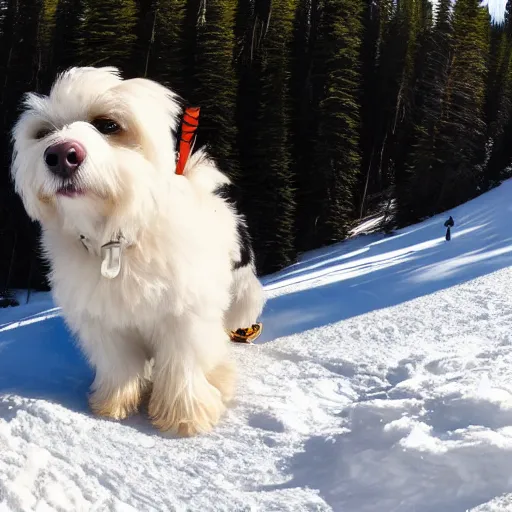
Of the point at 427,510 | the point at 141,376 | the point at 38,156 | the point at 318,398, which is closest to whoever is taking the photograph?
the point at 427,510

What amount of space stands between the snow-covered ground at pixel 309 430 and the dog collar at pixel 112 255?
657 millimetres

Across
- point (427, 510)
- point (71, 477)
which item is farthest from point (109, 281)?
point (427, 510)

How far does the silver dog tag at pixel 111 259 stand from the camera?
2.45m

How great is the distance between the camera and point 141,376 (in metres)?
2.97

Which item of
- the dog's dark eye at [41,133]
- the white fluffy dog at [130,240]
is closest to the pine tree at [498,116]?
the white fluffy dog at [130,240]

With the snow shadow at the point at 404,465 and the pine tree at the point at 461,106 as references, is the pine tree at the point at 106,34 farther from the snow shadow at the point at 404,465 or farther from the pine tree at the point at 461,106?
the snow shadow at the point at 404,465

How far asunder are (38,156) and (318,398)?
1.74 meters

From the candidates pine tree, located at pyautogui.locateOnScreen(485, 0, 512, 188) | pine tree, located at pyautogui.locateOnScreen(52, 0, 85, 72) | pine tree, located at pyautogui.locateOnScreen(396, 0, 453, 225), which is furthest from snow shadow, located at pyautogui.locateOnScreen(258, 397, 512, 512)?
pine tree, located at pyautogui.locateOnScreen(485, 0, 512, 188)

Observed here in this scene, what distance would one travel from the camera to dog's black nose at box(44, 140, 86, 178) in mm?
2076

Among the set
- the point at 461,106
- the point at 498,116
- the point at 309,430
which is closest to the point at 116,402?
the point at 309,430

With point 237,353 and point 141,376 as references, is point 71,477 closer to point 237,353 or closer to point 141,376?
point 141,376

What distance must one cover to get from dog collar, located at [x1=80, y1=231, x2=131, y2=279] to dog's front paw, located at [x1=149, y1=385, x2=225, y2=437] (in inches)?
28.1

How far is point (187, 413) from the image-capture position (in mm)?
2598

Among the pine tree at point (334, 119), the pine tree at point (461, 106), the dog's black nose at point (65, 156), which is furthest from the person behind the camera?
the pine tree at point (334, 119)
